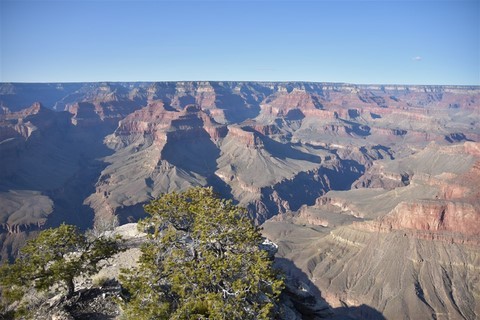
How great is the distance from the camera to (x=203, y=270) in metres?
20.6

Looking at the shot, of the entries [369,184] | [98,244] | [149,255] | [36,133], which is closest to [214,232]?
[149,255]

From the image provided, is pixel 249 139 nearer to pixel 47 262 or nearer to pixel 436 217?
pixel 436 217

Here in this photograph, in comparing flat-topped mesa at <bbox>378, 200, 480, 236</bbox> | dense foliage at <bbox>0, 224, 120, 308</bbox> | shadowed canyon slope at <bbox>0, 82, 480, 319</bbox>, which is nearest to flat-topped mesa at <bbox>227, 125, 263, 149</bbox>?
shadowed canyon slope at <bbox>0, 82, 480, 319</bbox>

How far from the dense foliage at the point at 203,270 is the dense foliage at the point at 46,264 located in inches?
213

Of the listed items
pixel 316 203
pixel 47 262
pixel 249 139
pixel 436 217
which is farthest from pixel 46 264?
pixel 249 139

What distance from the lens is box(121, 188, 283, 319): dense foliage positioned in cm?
1970

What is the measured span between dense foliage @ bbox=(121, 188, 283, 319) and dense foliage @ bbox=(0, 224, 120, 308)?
5402 mm

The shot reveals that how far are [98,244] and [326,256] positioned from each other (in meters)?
69.1

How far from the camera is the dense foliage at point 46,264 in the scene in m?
23.5

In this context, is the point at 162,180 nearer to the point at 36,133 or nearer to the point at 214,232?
the point at 36,133

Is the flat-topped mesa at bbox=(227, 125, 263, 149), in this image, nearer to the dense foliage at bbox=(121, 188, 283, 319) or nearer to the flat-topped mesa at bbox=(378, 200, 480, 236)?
the flat-topped mesa at bbox=(378, 200, 480, 236)

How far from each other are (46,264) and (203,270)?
13.0 metres

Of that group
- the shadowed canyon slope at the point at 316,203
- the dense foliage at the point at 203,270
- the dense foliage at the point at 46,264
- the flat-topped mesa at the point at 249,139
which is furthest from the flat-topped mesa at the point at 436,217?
the flat-topped mesa at the point at 249,139

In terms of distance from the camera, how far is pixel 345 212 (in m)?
123
